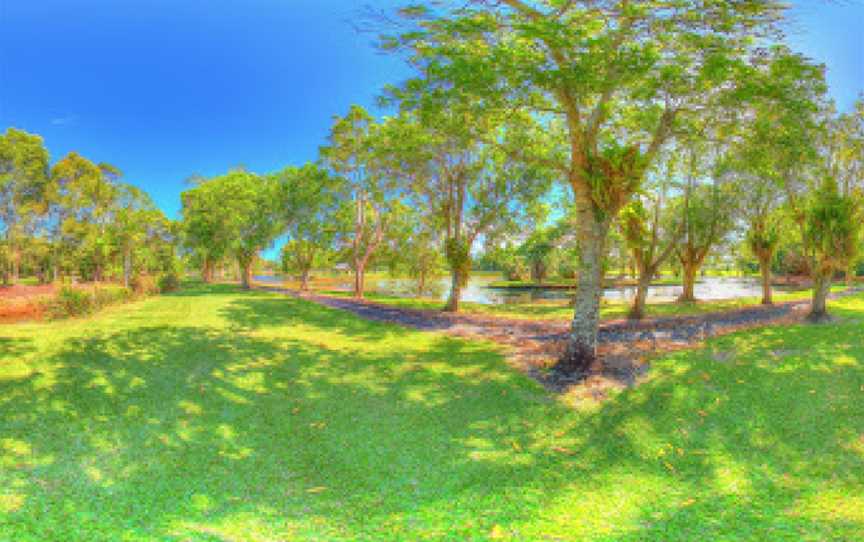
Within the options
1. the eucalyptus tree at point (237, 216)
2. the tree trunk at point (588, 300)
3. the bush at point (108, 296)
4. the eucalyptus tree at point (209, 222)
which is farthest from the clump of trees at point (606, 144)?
the bush at point (108, 296)

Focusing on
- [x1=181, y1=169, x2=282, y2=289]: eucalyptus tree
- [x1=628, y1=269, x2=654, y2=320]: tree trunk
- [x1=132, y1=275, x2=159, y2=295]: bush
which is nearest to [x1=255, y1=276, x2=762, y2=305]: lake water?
[x1=628, y1=269, x2=654, y2=320]: tree trunk

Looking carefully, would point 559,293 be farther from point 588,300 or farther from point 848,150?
point 588,300

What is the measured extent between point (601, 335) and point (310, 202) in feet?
76.9

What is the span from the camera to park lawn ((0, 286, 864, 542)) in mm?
3299

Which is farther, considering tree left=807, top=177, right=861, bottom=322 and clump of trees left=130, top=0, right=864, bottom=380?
tree left=807, top=177, right=861, bottom=322

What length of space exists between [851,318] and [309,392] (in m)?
16.6

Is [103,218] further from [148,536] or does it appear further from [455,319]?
[148,536]

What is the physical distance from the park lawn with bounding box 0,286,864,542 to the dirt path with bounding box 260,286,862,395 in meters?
0.53

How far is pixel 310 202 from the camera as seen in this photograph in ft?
93.3

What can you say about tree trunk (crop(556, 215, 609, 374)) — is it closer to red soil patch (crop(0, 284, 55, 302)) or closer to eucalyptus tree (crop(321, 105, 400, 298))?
eucalyptus tree (crop(321, 105, 400, 298))

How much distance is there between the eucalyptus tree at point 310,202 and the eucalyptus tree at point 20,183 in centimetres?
2377

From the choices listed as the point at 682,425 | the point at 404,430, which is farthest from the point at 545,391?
the point at 404,430

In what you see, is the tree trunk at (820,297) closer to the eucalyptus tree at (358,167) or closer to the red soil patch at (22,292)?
the eucalyptus tree at (358,167)

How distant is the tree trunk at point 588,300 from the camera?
7.47 meters
